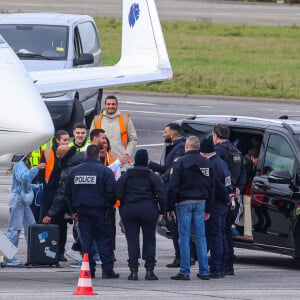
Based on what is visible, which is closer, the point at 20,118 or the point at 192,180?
the point at 20,118

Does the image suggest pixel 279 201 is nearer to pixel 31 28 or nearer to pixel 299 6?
pixel 31 28

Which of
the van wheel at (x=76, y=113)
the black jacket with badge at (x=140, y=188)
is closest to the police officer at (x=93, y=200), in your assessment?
the black jacket with badge at (x=140, y=188)

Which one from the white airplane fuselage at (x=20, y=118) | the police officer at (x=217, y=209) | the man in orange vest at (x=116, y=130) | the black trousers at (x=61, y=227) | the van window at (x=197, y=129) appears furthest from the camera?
the man in orange vest at (x=116, y=130)

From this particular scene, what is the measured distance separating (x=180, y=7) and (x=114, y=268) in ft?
206

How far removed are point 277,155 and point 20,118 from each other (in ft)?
13.1

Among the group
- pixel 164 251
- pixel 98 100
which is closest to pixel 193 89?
pixel 98 100

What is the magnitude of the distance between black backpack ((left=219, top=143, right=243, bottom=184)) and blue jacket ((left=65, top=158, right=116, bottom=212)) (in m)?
1.74

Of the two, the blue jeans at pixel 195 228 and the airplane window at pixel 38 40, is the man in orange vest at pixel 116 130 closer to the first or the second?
the blue jeans at pixel 195 228

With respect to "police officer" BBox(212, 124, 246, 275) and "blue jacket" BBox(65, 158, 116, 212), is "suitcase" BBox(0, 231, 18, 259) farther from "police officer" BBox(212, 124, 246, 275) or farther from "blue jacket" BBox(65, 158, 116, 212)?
"police officer" BBox(212, 124, 246, 275)

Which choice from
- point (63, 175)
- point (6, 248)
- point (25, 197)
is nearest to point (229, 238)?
point (63, 175)

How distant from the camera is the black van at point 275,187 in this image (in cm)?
1598

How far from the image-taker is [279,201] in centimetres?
1614

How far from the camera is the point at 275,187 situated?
16.2 m

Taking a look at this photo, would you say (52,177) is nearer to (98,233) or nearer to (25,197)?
(25,197)
